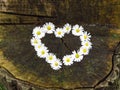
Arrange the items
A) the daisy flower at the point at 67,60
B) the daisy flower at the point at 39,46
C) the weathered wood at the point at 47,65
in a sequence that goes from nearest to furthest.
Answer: the weathered wood at the point at 47,65 < the daisy flower at the point at 67,60 < the daisy flower at the point at 39,46

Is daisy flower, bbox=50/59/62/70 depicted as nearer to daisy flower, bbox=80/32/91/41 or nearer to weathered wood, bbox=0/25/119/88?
weathered wood, bbox=0/25/119/88

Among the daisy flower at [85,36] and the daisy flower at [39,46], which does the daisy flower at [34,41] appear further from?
the daisy flower at [85,36]

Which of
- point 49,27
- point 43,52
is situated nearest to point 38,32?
point 49,27

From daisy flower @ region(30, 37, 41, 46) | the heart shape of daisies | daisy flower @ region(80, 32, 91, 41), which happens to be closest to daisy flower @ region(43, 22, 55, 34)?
the heart shape of daisies

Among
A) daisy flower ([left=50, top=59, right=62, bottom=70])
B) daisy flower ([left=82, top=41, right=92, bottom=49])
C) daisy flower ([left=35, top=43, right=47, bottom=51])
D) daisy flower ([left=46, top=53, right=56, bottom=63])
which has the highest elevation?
daisy flower ([left=82, top=41, right=92, bottom=49])

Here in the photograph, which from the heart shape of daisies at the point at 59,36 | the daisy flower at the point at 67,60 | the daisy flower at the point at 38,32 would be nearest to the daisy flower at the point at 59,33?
the heart shape of daisies at the point at 59,36

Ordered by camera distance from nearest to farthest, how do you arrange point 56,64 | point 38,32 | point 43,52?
point 56,64 < point 43,52 < point 38,32

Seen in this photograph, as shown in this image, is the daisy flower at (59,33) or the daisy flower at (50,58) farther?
the daisy flower at (59,33)

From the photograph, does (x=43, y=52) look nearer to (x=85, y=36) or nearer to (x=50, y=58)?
(x=50, y=58)

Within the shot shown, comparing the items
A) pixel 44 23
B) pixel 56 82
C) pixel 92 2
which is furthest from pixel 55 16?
pixel 56 82
